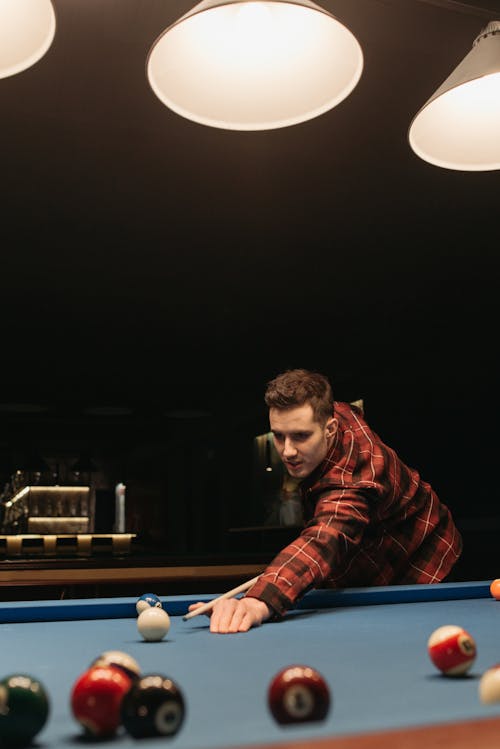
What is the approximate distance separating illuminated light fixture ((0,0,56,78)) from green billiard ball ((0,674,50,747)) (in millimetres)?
1329

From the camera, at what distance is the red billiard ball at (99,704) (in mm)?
765

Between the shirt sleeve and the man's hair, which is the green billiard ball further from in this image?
the man's hair

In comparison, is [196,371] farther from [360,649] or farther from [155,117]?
[360,649]

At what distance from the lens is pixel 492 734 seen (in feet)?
2.32

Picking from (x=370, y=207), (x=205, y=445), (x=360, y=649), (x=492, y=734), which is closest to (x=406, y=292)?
(x=370, y=207)

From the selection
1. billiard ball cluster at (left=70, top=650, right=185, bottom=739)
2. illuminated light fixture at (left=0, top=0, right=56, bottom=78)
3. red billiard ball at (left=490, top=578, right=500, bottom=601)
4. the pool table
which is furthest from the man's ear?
billiard ball cluster at (left=70, top=650, right=185, bottom=739)

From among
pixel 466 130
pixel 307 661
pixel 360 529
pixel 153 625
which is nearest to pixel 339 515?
pixel 360 529

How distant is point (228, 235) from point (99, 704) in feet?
13.6

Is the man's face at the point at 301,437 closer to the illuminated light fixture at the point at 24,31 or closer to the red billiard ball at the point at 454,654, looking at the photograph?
the illuminated light fixture at the point at 24,31

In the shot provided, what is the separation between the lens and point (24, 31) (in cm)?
169

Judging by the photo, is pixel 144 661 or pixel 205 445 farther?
pixel 205 445

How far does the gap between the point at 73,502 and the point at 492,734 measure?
24.6ft

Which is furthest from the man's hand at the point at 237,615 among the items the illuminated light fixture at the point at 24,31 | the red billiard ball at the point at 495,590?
the illuminated light fixture at the point at 24,31

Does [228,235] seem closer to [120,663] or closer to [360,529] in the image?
[360,529]
